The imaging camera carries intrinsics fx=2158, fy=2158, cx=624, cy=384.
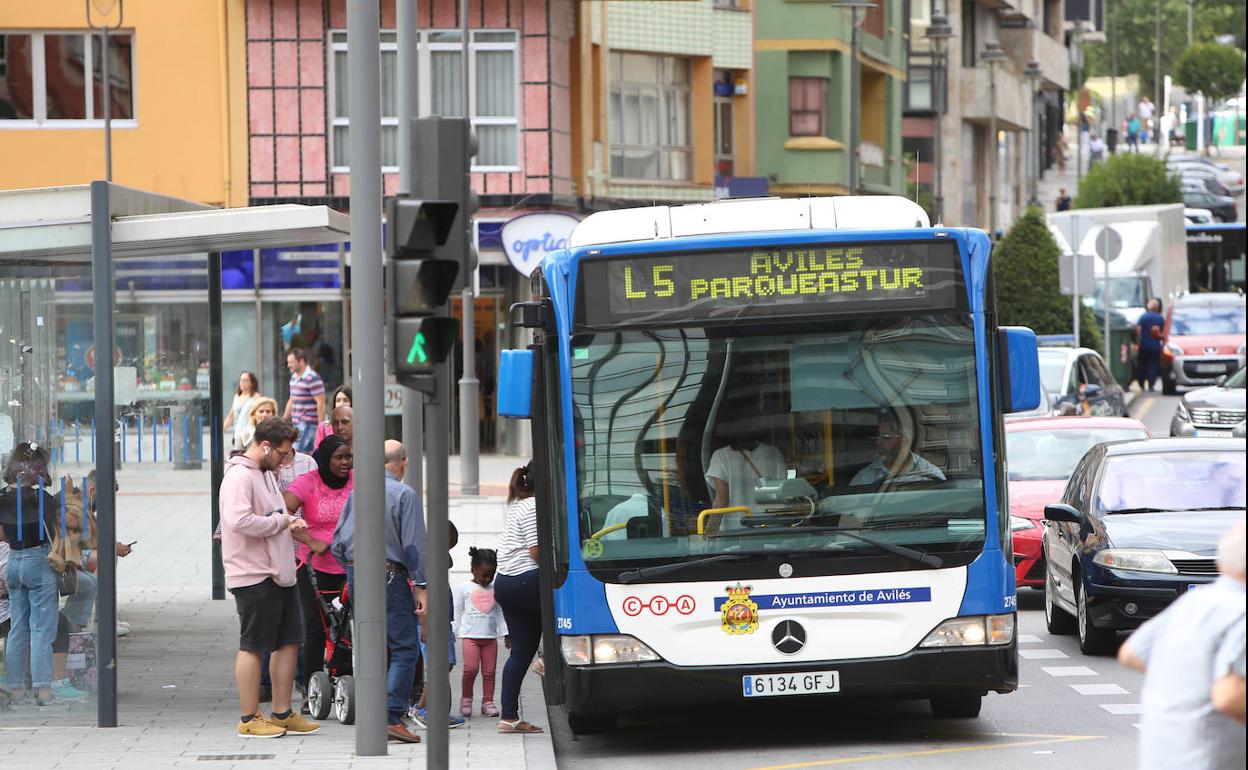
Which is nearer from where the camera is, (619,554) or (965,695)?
(619,554)

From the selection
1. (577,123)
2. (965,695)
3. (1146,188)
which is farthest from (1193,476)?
(1146,188)

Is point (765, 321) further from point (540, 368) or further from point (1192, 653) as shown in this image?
point (1192, 653)

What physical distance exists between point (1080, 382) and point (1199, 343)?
1621cm

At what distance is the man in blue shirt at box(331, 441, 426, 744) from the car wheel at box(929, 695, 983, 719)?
281 cm

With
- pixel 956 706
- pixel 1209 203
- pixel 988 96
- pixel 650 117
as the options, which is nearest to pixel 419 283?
pixel 956 706

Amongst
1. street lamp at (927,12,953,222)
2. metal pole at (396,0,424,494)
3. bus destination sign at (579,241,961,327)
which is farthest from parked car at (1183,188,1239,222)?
bus destination sign at (579,241,961,327)

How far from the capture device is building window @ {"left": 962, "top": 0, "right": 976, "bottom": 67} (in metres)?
61.5

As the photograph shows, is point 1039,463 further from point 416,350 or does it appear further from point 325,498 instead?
point 416,350

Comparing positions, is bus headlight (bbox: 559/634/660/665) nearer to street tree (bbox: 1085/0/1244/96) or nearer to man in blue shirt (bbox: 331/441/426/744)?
man in blue shirt (bbox: 331/441/426/744)

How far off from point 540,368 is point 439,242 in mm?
2133

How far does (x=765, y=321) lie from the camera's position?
10.8 m

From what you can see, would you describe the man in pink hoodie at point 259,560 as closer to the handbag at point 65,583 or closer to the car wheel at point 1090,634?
the handbag at point 65,583

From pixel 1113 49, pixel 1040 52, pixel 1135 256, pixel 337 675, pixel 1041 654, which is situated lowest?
pixel 1041 654

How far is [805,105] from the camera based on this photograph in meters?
44.2
